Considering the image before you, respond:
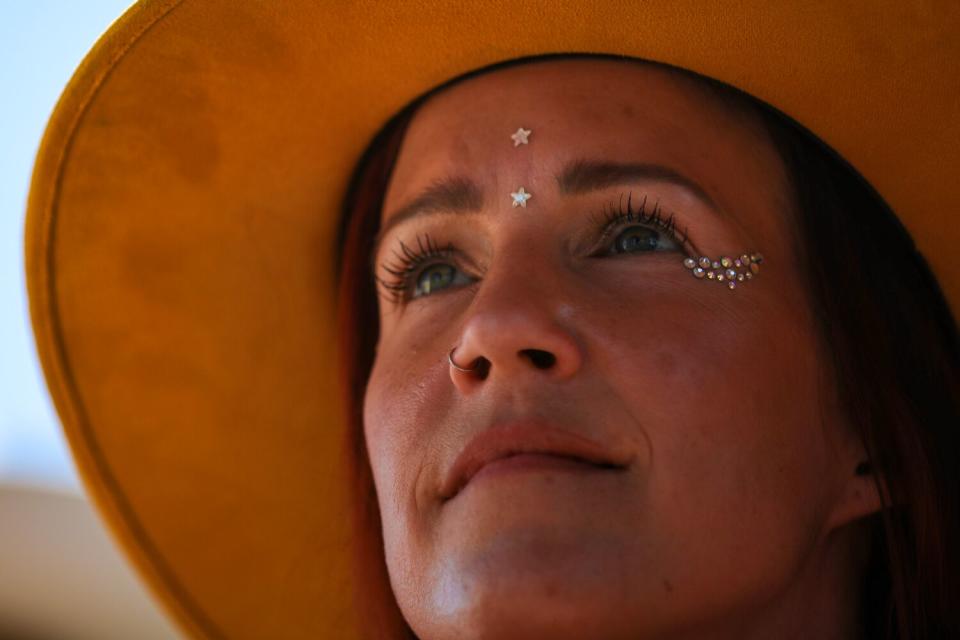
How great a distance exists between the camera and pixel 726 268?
1.43m

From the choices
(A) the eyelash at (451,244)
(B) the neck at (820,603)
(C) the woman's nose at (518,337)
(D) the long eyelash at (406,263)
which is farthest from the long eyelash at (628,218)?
(B) the neck at (820,603)

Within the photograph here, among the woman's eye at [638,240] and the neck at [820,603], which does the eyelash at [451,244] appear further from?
the neck at [820,603]

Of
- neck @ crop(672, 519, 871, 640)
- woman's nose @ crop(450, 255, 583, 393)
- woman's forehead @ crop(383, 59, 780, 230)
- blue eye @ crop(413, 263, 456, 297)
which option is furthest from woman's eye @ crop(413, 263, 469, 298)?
neck @ crop(672, 519, 871, 640)

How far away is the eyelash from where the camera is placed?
1.45 m

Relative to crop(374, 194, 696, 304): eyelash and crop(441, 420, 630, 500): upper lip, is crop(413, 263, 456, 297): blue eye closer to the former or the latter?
crop(374, 194, 696, 304): eyelash

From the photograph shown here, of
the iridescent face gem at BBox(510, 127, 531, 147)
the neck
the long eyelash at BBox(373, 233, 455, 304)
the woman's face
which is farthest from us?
the long eyelash at BBox(373, 233, 455, 304)

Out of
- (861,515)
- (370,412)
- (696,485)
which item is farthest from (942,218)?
(370,412)

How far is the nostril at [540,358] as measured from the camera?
52.1 inches

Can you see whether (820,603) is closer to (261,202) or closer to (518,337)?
(518,337)

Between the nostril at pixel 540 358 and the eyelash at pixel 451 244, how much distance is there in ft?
0.65

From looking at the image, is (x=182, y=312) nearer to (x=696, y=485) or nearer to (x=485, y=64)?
(x=485, y=64)

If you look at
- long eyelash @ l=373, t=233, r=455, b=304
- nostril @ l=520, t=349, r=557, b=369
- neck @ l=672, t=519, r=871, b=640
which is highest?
long eyelash @ l=373, t=233, r=455, b=304

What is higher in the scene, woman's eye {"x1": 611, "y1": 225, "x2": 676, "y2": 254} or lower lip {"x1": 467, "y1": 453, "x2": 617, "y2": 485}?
woman's eye {"x1": 611, "y1": 225, "x2": 676, "y2": 254}

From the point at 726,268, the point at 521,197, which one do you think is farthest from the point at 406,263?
the point at 726,268
